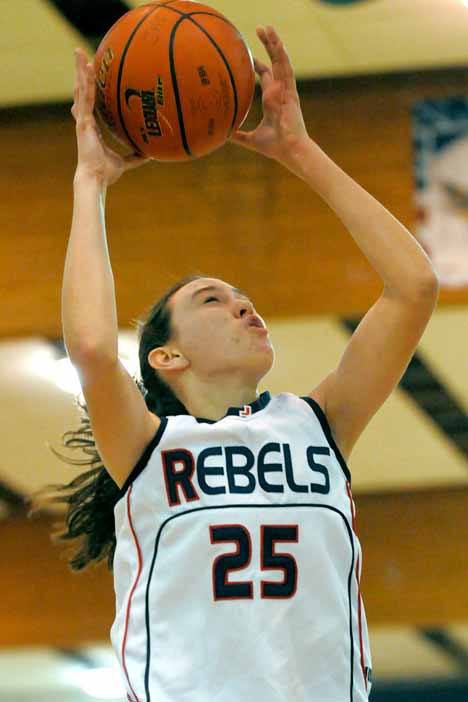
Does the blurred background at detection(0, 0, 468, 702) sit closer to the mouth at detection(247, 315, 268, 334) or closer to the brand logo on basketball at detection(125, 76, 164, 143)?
the brand logo on basketball at detection(125, 76, 164, 143)

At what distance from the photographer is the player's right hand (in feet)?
10.5

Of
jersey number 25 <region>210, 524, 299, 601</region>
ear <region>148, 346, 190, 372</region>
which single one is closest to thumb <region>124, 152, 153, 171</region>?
ear <region>148, 346, 190, 372</region>

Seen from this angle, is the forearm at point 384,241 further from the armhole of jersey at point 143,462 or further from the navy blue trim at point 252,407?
the armhole of jersey at point 143,462

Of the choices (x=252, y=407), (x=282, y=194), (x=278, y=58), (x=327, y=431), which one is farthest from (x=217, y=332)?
(x=282, y=194)

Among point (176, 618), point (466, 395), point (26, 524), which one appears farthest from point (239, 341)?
point (26, 524)

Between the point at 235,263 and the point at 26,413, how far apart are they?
2.33 m

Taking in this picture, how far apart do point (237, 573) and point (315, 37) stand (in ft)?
11.3

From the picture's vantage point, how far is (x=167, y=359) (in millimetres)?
3395

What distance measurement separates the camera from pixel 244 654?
2908 mm

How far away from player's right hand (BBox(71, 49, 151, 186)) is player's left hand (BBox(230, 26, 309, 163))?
0.34 metres

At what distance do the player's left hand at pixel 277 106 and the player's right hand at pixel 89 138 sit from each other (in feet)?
1.10

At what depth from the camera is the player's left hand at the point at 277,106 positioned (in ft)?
11.1

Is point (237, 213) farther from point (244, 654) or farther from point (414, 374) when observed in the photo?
point (244, 654)

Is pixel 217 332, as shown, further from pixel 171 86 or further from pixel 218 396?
pixel 171 86
